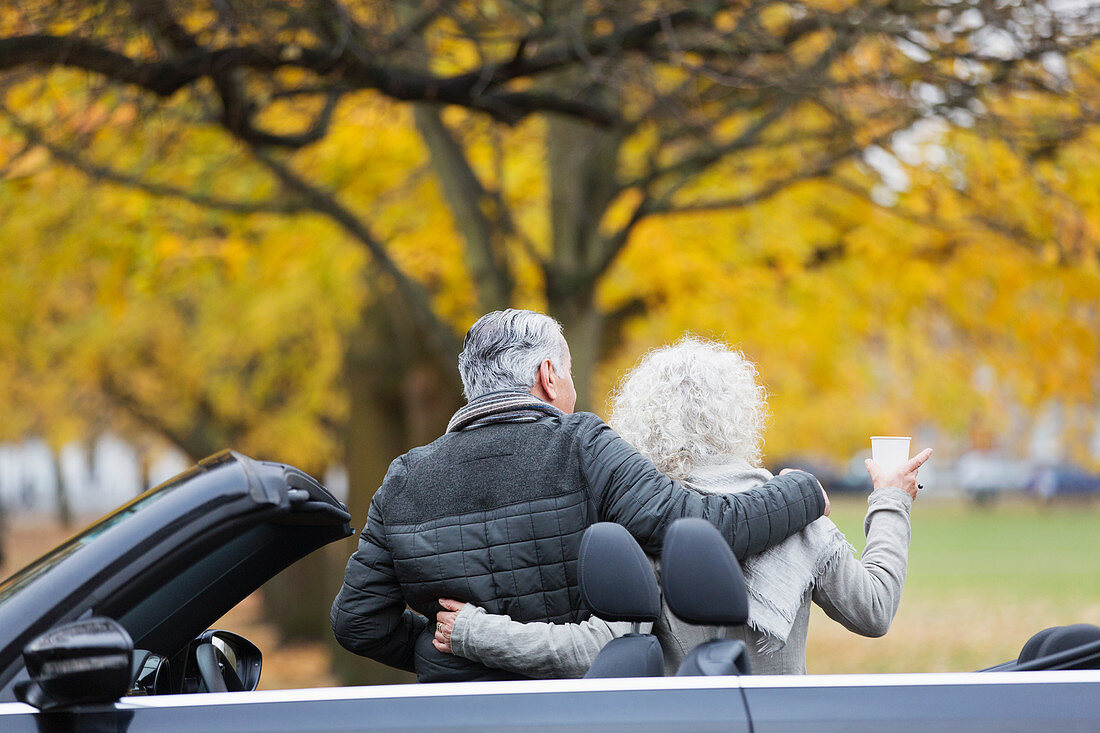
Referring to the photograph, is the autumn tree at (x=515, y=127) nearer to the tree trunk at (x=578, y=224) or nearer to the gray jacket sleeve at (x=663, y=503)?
the tree trunk at (x=578, y=224)

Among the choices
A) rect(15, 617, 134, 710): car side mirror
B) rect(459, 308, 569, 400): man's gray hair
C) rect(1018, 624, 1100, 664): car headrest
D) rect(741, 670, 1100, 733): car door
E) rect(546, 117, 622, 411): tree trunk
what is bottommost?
rect(546, 117, 622, 411): tree trunk

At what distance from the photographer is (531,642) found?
2312 millimetres

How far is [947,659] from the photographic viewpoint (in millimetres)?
11664

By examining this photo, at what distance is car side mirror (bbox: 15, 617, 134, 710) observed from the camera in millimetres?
1891

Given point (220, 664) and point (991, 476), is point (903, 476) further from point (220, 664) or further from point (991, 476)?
point (991, 476)

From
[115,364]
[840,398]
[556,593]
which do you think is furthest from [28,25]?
[840,398]

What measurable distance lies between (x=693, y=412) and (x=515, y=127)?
13.0 feet

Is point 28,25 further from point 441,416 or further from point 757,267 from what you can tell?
point 757,267

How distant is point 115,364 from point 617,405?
1289 cm

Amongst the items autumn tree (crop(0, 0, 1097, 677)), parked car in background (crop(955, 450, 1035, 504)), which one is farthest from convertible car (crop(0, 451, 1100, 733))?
parked car in background (crop(955, 450, 1035, 504))

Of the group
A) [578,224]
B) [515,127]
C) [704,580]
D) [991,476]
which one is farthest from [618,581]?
[991,476]

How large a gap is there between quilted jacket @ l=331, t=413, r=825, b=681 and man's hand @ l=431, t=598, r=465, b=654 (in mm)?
21

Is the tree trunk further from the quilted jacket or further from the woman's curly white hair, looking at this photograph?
the quilted jacket

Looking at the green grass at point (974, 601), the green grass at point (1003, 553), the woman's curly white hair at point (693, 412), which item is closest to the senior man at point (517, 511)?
the woman's curly white hair at point (693, 412)
